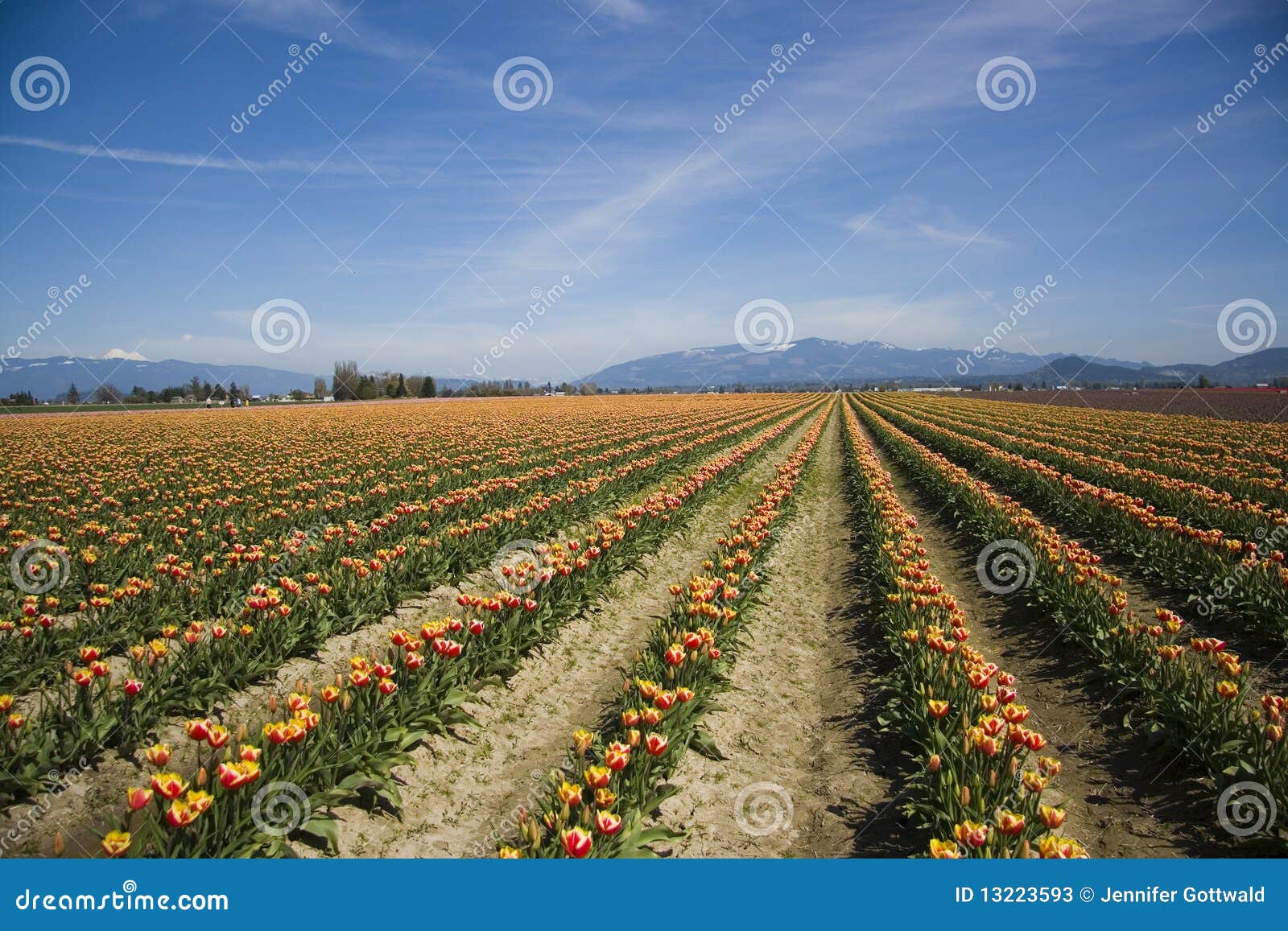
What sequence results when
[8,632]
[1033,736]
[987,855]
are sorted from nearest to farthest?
1. [987,855]
2. [1033,736]
3. [8,632]

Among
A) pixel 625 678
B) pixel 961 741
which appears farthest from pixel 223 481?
pixel 961 741

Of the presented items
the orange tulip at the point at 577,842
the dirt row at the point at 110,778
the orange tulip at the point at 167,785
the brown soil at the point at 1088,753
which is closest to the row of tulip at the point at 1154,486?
the brown soil at the point at 1088,753

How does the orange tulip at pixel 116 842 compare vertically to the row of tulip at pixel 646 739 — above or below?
above

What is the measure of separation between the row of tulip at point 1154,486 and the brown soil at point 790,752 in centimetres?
660

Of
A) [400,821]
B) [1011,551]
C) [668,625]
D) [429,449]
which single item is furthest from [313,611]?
[429,449]

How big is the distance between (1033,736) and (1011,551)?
6.76 metres

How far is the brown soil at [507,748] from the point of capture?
3.91 m

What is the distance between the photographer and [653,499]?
11039 millimetres

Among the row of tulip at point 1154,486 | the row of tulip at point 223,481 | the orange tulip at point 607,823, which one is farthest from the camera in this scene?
the row of tulip at point 1154,486

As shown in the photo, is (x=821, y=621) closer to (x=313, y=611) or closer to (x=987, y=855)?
(x=987, y=855)

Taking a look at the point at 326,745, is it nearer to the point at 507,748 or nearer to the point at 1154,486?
the point at 507,748

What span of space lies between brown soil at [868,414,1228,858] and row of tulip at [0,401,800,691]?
646 centimetres

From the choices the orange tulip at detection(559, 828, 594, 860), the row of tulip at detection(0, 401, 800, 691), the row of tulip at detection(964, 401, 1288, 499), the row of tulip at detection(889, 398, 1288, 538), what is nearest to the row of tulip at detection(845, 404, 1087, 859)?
the orange tulip at detection(559, 828, 594, 860)

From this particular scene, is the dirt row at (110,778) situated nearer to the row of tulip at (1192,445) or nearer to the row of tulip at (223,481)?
the row of tulip at (223,481)
